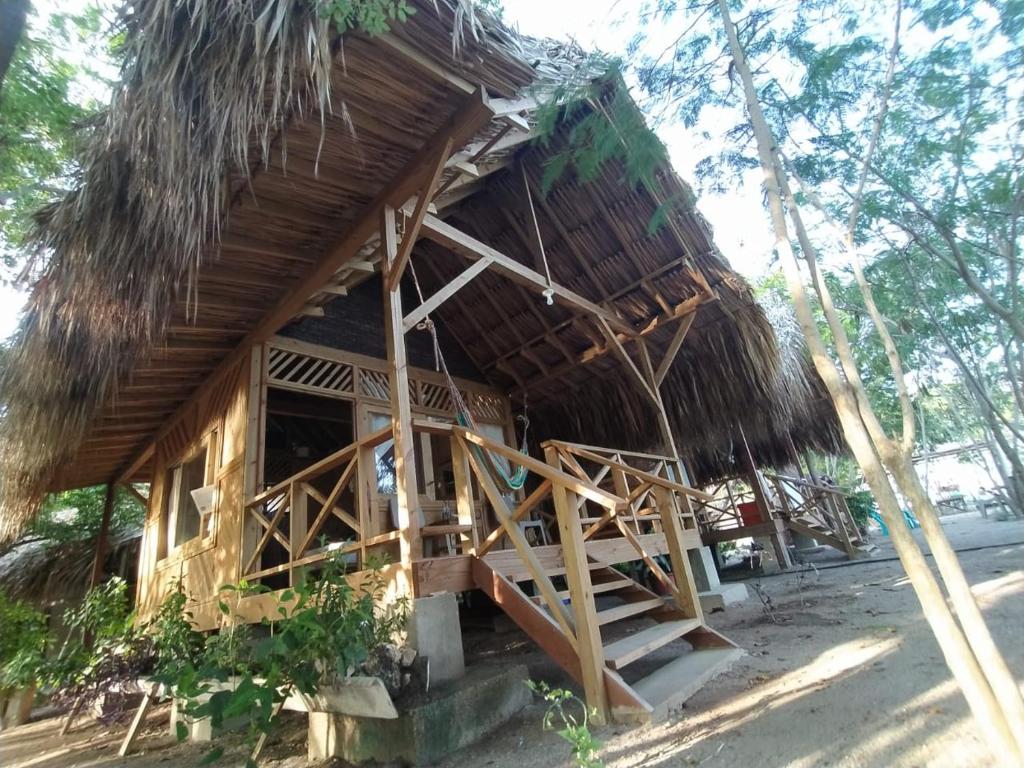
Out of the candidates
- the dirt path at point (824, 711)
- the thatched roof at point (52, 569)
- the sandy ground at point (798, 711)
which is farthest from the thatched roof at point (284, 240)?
the dirt path at point (824, 711)

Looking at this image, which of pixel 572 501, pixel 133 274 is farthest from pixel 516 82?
pixel 133 274

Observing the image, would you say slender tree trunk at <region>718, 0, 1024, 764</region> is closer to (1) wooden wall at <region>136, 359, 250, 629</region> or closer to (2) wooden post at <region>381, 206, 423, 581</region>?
(2) wooden post at <region>381, 206, 423, 581</region>

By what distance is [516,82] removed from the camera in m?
2.52

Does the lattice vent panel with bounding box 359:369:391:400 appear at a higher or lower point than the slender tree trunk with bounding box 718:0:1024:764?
higher

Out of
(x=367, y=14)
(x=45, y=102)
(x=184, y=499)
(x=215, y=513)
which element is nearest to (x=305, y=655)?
(x=367, y=14)

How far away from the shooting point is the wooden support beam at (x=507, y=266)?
11.9 ft

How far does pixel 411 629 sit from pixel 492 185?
4.32 m

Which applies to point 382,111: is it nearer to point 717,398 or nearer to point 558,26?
point 558,26

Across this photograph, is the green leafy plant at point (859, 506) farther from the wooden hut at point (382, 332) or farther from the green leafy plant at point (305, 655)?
the green leafy plant at point (305, 655)

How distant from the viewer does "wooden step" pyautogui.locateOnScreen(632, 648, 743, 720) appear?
2.18 meters

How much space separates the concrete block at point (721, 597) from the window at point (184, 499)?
4.70 metres

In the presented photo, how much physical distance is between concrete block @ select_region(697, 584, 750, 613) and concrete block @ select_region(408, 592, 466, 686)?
296 cm

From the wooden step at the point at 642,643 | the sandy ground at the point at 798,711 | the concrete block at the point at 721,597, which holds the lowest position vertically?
the sandy ground at the point at 798,711

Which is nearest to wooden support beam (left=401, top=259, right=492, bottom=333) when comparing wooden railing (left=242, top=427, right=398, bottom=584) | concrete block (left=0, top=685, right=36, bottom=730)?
wooden railing (left=242, top=427, right=398, bottom=584)
